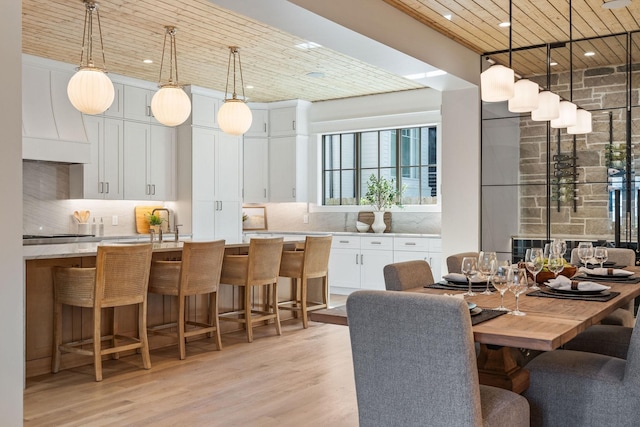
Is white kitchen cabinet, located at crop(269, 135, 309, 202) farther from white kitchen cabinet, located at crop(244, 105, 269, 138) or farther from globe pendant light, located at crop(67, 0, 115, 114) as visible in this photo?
globe pendant light, located at crop(67, 0, 115, 114)

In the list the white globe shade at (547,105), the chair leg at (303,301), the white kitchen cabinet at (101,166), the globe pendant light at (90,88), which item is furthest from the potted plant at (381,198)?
the white globe shade at (547,105)

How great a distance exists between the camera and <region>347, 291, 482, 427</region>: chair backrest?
1.85 meters

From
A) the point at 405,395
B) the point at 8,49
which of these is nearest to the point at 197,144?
the point at 8,49

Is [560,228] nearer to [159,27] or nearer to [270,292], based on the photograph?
[270,292]

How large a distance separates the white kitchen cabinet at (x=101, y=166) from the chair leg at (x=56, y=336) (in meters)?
3.11

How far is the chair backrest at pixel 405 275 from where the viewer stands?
3125 mm

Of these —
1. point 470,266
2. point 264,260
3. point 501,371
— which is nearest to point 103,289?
point 264,260

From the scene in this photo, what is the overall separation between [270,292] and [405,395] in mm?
4094

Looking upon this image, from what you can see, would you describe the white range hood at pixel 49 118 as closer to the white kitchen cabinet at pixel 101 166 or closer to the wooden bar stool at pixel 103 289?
the white kitchen cabinet at pixel 101 166

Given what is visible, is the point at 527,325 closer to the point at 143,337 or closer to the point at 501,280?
the point at 501,280

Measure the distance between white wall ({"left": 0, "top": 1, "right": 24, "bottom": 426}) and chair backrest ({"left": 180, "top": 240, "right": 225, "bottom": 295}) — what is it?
2.05 metres

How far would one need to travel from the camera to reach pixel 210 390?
3807 mm

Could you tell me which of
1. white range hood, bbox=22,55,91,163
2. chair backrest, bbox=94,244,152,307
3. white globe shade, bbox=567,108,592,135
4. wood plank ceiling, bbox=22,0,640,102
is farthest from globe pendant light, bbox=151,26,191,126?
white globe shade, bbox=567,108,592,135

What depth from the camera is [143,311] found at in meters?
4.32
